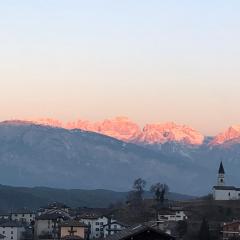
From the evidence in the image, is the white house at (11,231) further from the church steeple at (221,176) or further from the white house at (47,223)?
the church steeple at (221,176)

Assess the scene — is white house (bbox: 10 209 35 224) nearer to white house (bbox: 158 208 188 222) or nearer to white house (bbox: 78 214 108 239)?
white house (bbox: 78 214 108 239)

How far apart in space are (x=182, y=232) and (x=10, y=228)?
37285 mm

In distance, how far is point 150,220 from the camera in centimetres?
11431

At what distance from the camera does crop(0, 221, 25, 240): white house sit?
125438 millimetres

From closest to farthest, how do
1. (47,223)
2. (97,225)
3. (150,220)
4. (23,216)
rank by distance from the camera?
(150,220)
(97,225)
(47,223)
(23,216)

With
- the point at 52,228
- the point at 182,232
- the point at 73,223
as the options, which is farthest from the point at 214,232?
the point at 52,228

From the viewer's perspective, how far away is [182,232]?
99.3 m

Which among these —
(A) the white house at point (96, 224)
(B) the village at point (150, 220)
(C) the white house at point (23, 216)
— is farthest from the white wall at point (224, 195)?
(C) the white house at point (23, 216)

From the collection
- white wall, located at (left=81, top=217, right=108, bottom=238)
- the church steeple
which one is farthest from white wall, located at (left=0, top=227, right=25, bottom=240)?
the church steeple

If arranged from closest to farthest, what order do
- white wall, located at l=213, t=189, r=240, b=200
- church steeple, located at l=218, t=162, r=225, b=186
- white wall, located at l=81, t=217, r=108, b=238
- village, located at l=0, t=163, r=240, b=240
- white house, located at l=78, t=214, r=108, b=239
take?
village, located at l=0, t=163, r=240, b=240 → white house, located at l=78, t=214, r=108, b=239 → white wall, located at l=81, t=217, r=108, b=238 → white wall, located at l=213, t=189, r=240, b=200 → church steeple, located at l=218, t=162, r=225, b=186

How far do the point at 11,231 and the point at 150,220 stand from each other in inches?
957

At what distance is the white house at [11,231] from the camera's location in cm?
12544

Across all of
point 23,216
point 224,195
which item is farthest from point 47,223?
point 23,216

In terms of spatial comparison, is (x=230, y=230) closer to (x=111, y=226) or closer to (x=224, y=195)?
(x=111, y=226)
